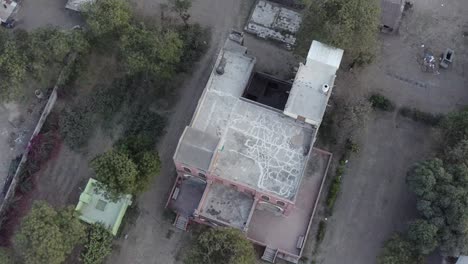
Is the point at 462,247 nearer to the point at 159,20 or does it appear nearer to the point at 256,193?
the point at 256,193

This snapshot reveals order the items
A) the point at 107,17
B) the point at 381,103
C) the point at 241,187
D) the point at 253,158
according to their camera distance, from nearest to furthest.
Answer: the point at 241,187 → the point at 253,158 → the point at 107,17 → the point at 381,103

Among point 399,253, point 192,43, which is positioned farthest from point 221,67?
point 399,253

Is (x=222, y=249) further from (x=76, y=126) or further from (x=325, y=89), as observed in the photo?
(x=76, y=126)

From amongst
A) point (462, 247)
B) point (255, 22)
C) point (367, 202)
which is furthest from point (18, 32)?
point (462, 247)

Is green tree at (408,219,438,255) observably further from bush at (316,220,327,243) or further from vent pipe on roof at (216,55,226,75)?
vent pipe on roof at (216,55,226,75)

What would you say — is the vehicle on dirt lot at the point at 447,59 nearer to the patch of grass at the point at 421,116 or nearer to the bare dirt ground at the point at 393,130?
the bare dirt ground at the point at 393,130

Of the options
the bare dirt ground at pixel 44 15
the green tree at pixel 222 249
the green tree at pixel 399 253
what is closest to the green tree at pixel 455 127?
the green tree at pixel 399 253
